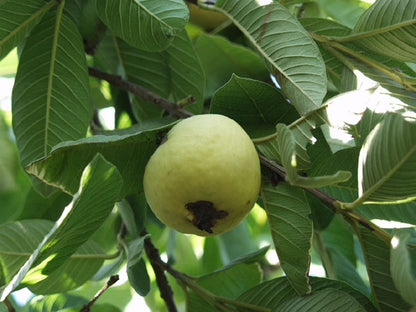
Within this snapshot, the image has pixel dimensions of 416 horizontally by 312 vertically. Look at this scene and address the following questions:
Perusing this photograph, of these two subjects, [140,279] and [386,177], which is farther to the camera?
[140,279]

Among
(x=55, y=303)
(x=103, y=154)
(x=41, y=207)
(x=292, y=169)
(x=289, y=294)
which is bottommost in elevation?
(x=55, y=303)

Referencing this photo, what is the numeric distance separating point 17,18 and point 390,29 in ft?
2.62

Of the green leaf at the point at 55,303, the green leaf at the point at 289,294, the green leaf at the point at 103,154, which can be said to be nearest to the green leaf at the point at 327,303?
the green leaf at the point at 289,294

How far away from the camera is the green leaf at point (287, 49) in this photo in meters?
1.01

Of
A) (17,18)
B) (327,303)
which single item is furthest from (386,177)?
(17,18)

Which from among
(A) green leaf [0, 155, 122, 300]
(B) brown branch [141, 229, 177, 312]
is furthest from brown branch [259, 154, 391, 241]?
(B) brown branch [141, 229, 177, 312]

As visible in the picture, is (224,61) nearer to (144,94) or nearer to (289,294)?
(144,94)

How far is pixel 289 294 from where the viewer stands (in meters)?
1.11

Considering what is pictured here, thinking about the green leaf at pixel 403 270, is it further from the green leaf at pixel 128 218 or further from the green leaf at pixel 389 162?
the green leaf at pixel 128 218

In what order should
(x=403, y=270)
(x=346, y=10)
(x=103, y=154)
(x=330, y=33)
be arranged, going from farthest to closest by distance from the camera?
(x=346, y=10) → (x=330, y=33) → (x=103, y=154) → (x=403, y=270)

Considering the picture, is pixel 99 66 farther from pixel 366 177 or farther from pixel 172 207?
pixel 366 177

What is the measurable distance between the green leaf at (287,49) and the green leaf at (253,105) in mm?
36

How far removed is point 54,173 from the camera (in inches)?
37.5

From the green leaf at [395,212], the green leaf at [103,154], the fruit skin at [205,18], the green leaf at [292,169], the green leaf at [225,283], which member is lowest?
the green leaf at [225,283]
